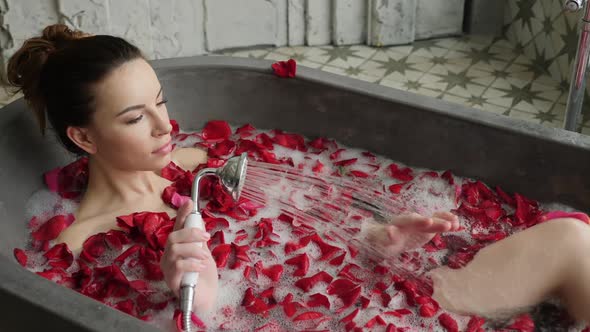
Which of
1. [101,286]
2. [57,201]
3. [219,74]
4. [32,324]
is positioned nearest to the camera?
[32,324]

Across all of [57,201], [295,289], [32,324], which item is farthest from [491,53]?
[32,324]

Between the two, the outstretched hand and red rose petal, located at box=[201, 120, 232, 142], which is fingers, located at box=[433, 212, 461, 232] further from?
red rose petal, located at box=[201, 120, 232, 142]

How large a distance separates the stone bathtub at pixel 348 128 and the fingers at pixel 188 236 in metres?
0.47

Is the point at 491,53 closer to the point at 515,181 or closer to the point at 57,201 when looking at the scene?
the point at 515,181

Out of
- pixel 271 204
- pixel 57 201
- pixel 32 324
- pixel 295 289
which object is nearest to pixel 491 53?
pixel 271 204

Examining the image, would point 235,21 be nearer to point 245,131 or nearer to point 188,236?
point 245,131

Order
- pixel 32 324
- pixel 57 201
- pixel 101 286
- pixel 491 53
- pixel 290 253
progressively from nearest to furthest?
pixel 32 324 < pixel 101 286 < pixel 290 253 < pixel 57 201 < pixel 491 53

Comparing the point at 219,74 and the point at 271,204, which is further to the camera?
the point at 219,74

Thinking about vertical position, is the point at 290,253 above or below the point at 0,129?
below

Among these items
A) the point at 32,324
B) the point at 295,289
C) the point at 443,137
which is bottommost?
the point at 295,289

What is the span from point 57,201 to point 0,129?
0.24 meters

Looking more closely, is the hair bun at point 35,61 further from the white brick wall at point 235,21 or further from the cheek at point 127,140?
the white brick wall at point 235,21

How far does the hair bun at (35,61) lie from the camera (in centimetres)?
167

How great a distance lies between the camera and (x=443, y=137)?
6.23 ft
